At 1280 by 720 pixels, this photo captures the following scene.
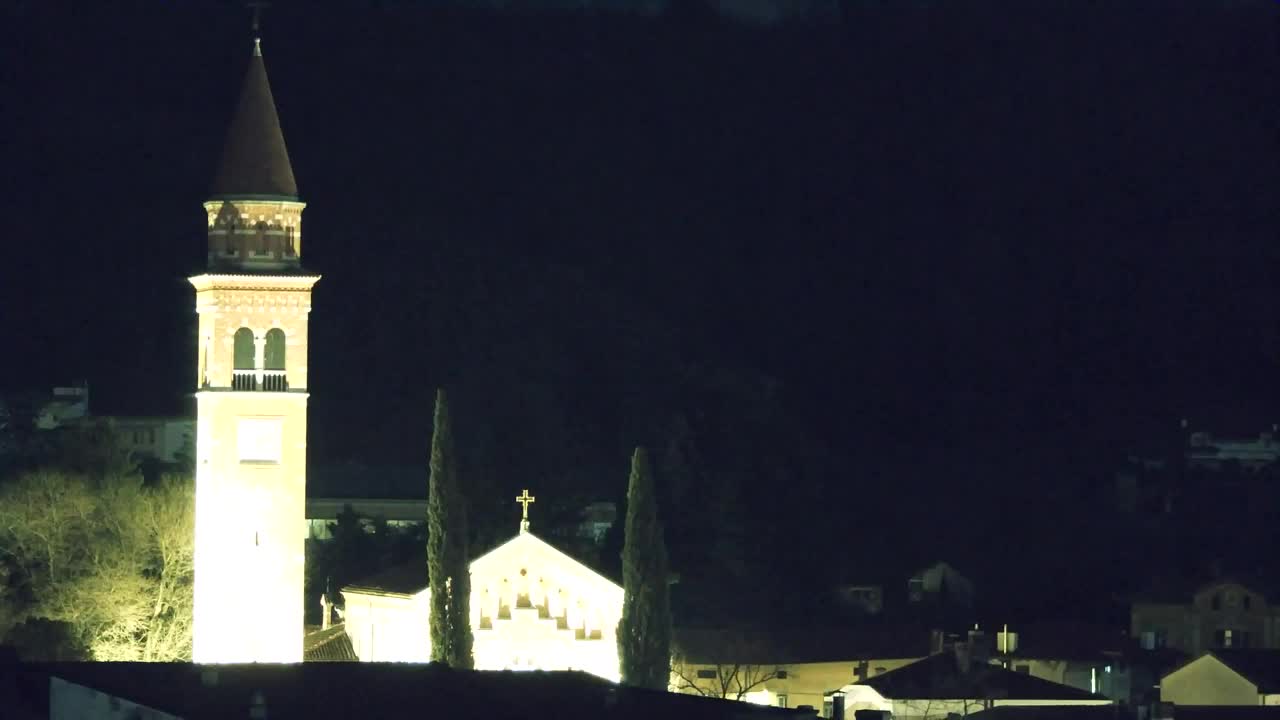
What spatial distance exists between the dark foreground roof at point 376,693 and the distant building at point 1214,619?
58.6 metres

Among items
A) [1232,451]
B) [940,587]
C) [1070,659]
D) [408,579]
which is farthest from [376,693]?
[1232,451]

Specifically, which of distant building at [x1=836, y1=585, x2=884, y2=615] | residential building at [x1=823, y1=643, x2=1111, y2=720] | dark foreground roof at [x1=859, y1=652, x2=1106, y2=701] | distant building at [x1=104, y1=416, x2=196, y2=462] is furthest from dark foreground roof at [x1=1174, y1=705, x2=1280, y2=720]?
distant building at [x1=104, y1=416, x2=196, y2=462]

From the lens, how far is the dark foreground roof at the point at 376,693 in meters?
39.9

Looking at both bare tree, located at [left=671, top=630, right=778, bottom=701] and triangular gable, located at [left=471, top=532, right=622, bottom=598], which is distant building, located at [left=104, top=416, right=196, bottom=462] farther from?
triangular gable, located at [left=471, top=532, right=622, bottom=598]

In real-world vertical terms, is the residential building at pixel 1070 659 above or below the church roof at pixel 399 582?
below

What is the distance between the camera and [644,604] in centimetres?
7006

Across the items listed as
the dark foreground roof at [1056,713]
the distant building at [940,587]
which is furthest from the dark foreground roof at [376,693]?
the distant building at [940,587]

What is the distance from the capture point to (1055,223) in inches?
7564

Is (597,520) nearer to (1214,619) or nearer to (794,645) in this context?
(1214,619)

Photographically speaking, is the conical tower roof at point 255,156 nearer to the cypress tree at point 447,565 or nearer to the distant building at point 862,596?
the cypress tree at point 447,565

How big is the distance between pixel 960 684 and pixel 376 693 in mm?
28450

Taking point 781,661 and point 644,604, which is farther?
point 781,661

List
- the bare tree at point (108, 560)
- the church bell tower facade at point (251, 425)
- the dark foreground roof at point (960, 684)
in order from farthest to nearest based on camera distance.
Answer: the bare tree at point (108, 560) < the church bell tower facade at point (251, 425) < the dark foreground roof at point (960, 684)

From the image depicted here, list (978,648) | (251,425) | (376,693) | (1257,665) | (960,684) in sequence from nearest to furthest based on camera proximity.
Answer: (376,693)
(960,684)
(251,425)
(978,648)
(1257,665)
